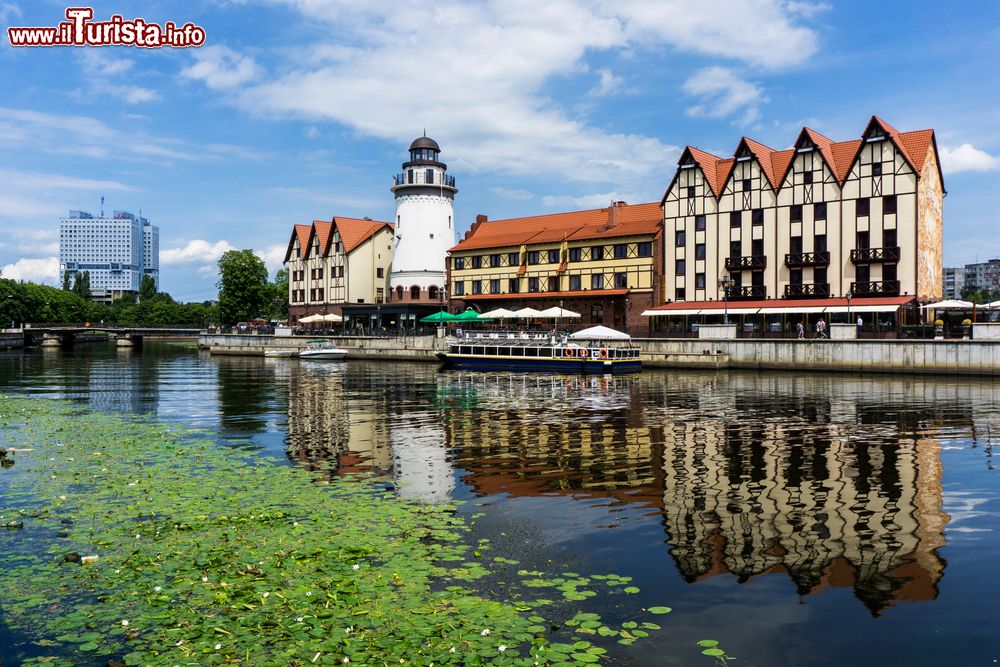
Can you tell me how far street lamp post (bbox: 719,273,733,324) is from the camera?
2487 inches

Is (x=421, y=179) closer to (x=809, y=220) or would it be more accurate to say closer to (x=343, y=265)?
(x=343, y=265)

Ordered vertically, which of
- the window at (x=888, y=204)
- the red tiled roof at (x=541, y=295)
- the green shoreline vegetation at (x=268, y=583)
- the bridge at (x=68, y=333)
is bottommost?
the green shoreline vegetation at (x=268, y=583)

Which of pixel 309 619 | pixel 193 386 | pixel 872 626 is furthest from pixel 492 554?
pixel 193 386

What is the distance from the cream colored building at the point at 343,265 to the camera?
100438 mm

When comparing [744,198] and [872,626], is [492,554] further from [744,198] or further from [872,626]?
[744,198]

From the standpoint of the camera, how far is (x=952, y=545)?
12008 millimetres

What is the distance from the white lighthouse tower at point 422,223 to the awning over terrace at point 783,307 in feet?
110

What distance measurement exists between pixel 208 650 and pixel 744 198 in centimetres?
6810

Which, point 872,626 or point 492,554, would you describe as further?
point 492,554

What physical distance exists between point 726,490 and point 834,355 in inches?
1730

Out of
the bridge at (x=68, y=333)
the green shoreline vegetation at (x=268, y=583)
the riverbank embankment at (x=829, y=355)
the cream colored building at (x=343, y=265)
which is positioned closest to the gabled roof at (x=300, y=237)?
the cream colored building at (x=343, y=265)

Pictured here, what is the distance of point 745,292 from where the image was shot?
223 feet

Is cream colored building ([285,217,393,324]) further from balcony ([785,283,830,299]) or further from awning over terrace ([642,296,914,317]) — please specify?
balcony ([785,283,830,299])

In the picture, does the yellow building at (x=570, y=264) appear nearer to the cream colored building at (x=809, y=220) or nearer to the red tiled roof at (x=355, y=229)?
the cream colored building at (x=809, y=220)
